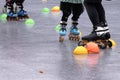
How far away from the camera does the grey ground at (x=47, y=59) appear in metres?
5.50

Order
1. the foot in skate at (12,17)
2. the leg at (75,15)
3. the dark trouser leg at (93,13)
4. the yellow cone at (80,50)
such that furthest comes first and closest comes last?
the foot in skate at (12,17) → the leg at (75,15) → the dark trouser leg at (93,13) → the yellow cone at (80,50)

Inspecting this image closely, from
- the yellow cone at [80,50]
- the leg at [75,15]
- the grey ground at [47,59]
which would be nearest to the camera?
the grey ground at [47,59]

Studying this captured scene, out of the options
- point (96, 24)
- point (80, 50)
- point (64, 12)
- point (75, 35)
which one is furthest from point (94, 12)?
point (75, 35)

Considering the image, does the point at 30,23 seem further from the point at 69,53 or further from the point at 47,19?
the point at 69,53

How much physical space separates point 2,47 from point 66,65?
177 cm

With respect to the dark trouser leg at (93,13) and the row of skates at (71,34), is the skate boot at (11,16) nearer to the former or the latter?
the row of skates at (71,34)

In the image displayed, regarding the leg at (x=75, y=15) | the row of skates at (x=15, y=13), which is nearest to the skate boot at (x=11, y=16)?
the row of skates at (x=15, y=13)

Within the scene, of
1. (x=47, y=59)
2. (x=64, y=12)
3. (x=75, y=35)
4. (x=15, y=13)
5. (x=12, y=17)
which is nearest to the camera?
(x=47, y=59)

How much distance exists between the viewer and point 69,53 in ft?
23.4

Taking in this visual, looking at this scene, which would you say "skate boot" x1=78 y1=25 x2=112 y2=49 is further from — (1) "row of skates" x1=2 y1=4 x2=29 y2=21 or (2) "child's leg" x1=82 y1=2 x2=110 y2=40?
(1) "row of skates" x1=2 y1=4 x2=29 y2=21

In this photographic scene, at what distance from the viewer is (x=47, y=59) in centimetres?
653

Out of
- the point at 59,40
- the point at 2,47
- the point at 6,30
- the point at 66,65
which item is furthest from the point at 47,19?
the point at 66,65

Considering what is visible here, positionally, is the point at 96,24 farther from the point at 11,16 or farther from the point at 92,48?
the point at 11,16

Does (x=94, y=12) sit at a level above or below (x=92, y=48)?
above
